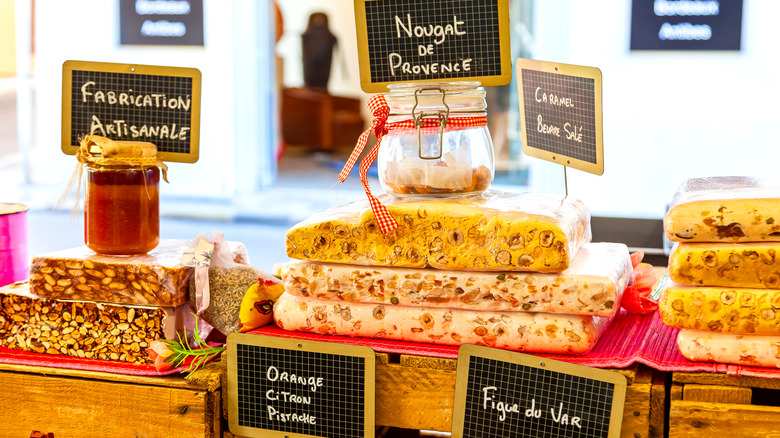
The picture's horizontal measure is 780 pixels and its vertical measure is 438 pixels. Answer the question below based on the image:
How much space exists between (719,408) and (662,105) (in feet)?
13.2

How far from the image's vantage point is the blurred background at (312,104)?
4.56 metres

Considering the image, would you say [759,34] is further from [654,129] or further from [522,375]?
[522,375]

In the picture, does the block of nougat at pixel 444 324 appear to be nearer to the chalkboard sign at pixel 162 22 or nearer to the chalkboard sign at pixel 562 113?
the chalkboard sign at pixel 562 113

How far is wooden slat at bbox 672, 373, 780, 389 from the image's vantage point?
975 mm

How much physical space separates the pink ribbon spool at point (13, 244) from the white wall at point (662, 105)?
3.77 m

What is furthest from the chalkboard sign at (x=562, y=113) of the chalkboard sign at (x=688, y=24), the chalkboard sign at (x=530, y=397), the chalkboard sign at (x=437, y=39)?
the chalkboard sign at (x=688, y=24)

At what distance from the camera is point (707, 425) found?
99 centimetres

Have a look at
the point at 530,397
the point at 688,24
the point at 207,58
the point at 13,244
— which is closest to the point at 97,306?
the point at 13,244

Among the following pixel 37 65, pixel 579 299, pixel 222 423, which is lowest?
pixel 222 423

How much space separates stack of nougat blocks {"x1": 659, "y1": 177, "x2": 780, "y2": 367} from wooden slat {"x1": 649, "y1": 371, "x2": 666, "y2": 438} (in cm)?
6

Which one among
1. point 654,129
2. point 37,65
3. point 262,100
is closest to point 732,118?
point 654,129

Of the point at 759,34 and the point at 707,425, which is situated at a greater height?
the point at 759,34

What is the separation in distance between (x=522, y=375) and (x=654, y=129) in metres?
4.05

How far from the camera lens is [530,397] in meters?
1.03
